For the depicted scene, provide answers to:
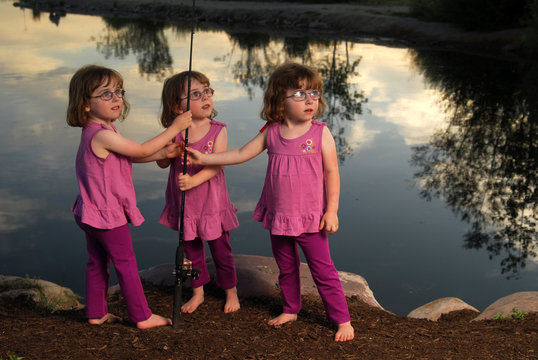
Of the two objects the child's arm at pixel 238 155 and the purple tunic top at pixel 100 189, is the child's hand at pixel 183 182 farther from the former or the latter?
the purple tunic top at pixel 100 189

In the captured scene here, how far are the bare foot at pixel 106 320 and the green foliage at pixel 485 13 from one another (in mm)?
20926

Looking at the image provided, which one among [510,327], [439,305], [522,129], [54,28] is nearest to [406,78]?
[522,129]

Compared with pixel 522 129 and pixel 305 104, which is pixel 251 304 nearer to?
pixel 305 104

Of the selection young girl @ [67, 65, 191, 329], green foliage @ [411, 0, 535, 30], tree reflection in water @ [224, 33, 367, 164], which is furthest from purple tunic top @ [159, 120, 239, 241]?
green foliage @ [411, 0, 535, 30]

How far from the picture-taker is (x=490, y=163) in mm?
9195

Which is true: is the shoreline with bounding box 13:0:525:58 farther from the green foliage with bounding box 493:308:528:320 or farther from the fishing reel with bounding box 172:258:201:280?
the fishing reel with bounding box 172:258:201:280

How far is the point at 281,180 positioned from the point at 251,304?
1.08 meters

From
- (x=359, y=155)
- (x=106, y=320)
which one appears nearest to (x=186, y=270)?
(x=106, y=320)

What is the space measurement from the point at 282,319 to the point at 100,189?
1298 mm

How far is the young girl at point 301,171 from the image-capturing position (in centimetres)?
360

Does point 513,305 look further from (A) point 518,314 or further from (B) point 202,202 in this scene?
(B) point 202,202

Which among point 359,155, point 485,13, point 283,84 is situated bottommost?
point 359,155

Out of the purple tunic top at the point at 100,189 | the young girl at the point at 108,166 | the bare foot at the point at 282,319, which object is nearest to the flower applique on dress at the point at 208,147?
the young girl at the point at 108,166

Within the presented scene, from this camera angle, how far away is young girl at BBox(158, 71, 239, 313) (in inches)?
151
